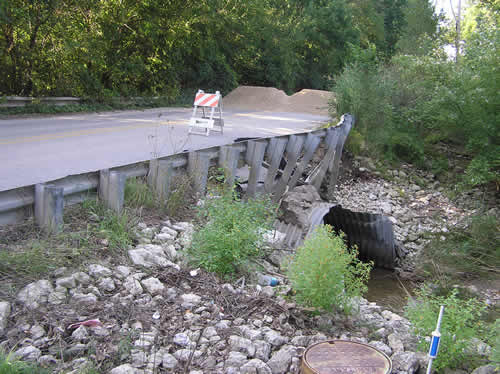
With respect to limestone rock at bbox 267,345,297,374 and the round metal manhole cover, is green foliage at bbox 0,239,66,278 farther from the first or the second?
the round metal manhole cover

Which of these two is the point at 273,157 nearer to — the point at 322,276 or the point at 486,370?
the point at 322,276

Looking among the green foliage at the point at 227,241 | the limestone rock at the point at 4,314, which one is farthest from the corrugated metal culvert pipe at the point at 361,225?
the limestone rock at the point at 4,314

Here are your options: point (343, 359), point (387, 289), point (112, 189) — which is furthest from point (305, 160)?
point (343, 359)

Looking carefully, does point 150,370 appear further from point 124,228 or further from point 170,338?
point 124,228

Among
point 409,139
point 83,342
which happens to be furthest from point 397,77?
point 83,342

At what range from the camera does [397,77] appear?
2234cm

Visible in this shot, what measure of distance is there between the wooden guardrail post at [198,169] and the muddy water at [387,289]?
12.2 ft

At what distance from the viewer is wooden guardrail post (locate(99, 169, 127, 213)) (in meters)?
5.59

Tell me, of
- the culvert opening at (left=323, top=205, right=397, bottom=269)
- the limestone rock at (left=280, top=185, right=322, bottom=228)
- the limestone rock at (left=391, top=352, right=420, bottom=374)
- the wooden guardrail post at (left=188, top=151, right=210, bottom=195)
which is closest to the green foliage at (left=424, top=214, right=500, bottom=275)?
the culvert opening at (left=323, top=205, right=397, bottom=269)

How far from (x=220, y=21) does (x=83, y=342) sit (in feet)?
89.3

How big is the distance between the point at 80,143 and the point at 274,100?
22528mm

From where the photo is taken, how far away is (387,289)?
1001 cm

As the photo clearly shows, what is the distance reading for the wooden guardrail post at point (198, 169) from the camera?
706cm

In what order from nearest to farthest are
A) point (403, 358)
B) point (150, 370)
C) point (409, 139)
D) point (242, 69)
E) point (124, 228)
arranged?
point (150, 370), point (403, 358), point (124, 228), point (409, 139), point (242, 69)
